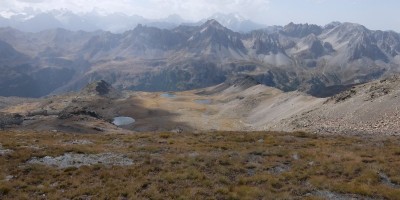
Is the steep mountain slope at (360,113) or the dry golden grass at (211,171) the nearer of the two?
the dry golden grass at (211,171)

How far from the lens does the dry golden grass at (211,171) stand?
27.1 m

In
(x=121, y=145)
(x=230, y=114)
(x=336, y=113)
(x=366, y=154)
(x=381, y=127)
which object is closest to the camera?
(x=366, y=154)

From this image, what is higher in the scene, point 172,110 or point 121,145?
point 121,145

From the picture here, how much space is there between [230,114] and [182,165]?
142 metres

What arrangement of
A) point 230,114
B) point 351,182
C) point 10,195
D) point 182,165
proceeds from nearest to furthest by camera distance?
point 10,195 < point 351,182 < point 182,165 < point 230,114

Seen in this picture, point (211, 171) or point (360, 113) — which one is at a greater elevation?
point (211, 171)

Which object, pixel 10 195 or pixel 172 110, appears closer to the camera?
pixel 10 195

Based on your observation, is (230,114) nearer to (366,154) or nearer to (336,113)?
(336,113)

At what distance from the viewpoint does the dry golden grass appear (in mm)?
27094

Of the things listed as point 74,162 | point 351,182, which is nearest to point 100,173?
point 74,162

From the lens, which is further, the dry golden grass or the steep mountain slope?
the steep mountain slope

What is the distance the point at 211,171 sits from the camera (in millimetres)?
32438

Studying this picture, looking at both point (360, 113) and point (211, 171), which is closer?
point (211, 171)

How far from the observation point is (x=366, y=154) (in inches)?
1484
